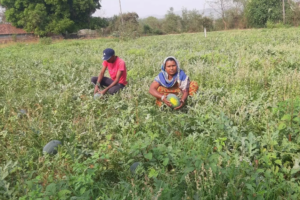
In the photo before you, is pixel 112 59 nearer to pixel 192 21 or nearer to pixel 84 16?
pixel 84 16

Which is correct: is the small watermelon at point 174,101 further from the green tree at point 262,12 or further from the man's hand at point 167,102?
the green tree at point 262,12

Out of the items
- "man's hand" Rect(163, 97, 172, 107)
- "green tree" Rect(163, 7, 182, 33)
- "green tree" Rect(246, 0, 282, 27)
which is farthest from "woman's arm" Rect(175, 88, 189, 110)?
"green tree" Rect(163, 7, 182, 33)

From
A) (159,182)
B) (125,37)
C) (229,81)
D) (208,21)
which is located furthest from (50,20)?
(159,182)

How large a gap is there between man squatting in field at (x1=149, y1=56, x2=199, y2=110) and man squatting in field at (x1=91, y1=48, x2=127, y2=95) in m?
1.09

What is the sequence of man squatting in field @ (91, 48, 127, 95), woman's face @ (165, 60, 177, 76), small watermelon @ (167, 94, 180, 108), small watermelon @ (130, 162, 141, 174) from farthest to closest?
1. man squatting in field @ (91, 48, 127, 95)
2. woman's face @ (165, 60, 177, 76)
3. small watermelon @ (167, 94, 180, 108)
4. small watermelon @ (130, 162, 141, 174)

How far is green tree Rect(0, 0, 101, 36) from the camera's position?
3444cm

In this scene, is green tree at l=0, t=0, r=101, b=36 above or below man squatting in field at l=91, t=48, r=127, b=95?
above

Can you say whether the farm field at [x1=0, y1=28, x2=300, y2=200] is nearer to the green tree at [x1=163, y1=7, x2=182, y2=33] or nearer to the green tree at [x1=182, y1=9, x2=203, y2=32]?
the green tree at [x1=182, y1=9, x2=203, y2=32]

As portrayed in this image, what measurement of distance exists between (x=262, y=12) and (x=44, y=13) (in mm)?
30997

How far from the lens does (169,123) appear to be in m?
3.24

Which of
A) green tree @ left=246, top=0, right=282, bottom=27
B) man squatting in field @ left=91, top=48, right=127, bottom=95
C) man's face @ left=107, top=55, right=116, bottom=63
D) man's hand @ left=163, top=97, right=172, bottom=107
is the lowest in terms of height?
man's hand @ left=163, top=97, right=172, bottom=107

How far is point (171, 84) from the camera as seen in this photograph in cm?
427

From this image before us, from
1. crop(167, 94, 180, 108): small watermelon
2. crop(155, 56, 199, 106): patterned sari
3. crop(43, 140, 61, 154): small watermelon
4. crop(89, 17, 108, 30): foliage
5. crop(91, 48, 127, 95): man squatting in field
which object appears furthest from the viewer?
crop(89, 17, 108, 30): foliage

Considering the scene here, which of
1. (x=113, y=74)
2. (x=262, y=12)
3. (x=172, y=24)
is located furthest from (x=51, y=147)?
(x=172, y=24)
